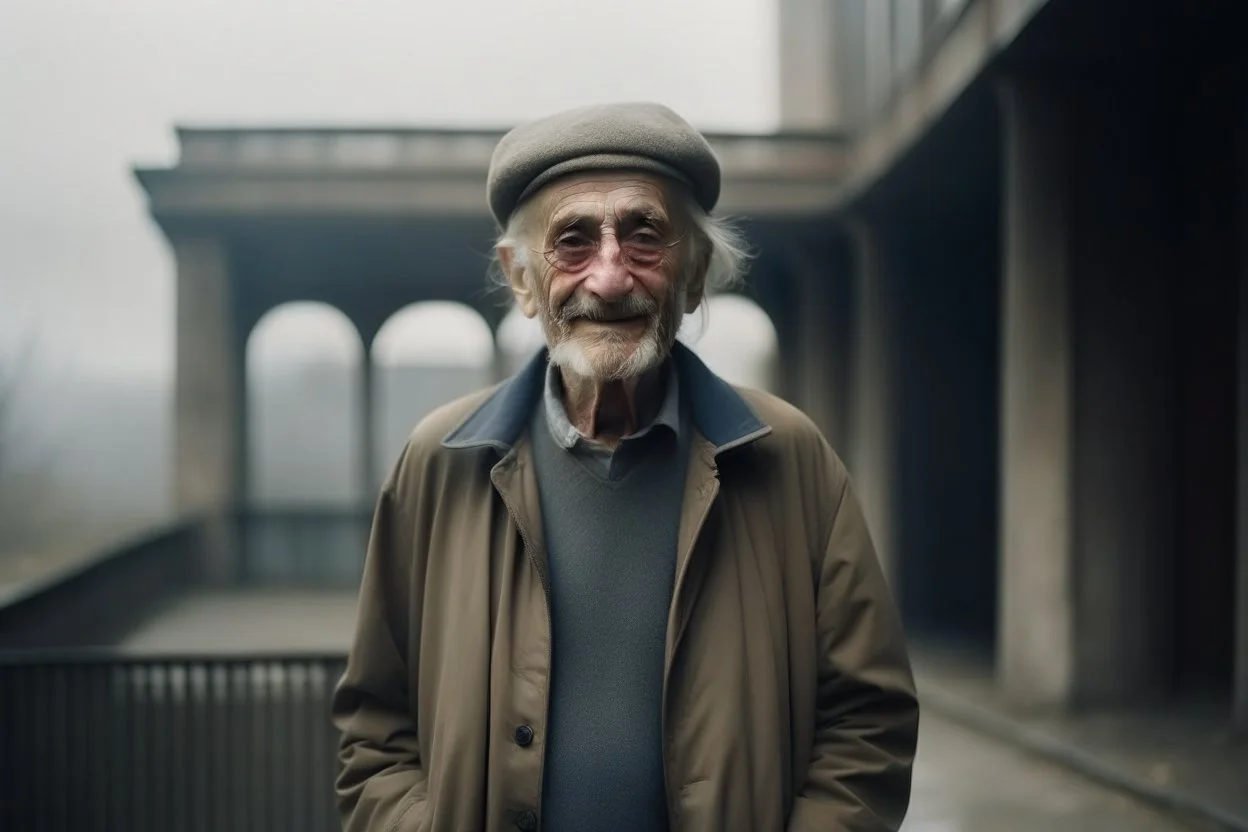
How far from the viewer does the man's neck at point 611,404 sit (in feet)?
6.51

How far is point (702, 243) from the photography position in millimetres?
2020

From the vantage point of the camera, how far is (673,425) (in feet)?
6.31

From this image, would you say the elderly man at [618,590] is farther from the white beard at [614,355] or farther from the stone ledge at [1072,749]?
the stone ledge at [1072,749]

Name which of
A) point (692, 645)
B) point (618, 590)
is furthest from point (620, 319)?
point (692, 645)

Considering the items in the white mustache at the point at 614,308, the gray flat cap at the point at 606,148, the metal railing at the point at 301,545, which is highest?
the gray flat cap at the point at 606,148

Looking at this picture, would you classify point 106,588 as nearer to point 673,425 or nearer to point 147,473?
point 147,473

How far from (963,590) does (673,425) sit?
1089 centimetres

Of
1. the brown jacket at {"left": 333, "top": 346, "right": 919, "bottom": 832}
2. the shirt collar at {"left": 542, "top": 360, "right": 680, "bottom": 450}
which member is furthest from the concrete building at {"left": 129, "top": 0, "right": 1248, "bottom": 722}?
the brown jacket at {"left": 333, "top": 346, "right": 919, "bottom": 832}

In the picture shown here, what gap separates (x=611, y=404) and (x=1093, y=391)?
606 centimetres

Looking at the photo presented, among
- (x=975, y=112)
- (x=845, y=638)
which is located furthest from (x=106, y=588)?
(x=845, y=638)

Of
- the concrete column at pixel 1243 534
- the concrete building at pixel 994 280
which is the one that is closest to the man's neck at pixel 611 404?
the concrete building at pixel 994 280

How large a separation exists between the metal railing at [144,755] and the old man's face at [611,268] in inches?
95.1

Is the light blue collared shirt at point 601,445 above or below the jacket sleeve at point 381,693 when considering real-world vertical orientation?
above

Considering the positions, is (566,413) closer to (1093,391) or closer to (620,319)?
(620,319)
